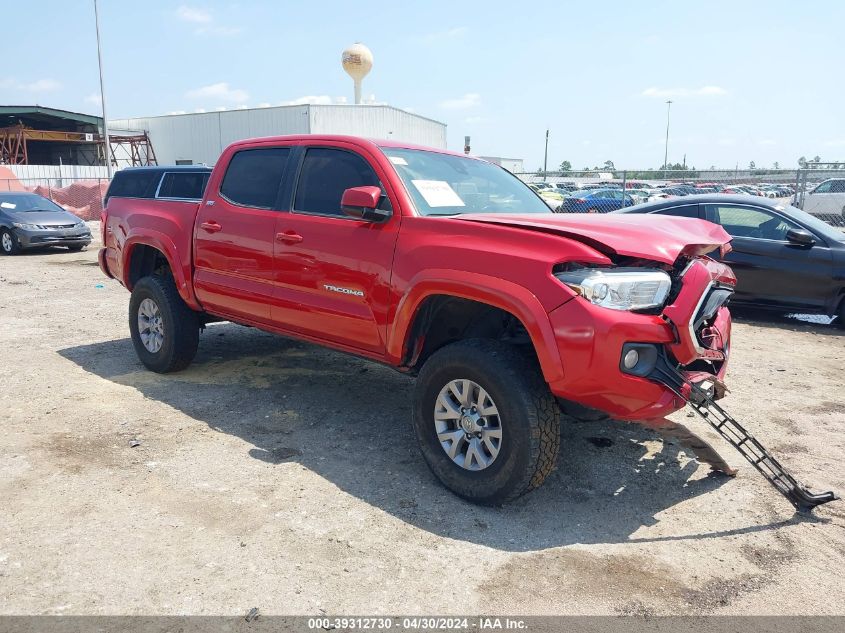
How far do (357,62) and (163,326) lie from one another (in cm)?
4297

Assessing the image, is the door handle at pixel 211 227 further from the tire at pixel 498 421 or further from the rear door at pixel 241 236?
the tire at pixel 498 421

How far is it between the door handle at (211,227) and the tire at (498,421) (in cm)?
232

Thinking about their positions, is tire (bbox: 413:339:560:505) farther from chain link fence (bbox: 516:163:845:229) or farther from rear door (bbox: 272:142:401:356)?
chain link fence (bbox: 516:163:845:229)

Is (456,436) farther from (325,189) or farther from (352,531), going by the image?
(325,189)

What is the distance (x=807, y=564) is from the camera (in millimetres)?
3115

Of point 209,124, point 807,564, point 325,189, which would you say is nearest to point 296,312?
point 325,189

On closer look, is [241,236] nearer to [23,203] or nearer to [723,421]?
[723,421]

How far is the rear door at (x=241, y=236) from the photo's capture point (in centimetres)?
487

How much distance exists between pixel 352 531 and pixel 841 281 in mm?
6947

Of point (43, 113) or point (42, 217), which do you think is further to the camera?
point (43, 113)

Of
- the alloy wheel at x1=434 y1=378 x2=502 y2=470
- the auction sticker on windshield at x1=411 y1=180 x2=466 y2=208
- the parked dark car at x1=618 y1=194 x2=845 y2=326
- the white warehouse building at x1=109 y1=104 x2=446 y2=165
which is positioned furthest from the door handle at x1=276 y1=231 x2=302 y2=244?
the white warehouse building at x1=109 y1=104 x2=446 y2=165

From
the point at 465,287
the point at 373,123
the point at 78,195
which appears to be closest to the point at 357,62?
the point at 373,123

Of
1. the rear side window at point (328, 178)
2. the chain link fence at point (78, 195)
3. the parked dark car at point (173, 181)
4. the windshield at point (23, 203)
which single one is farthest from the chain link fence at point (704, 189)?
the chain link fence at point (78, 195)

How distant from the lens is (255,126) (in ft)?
134
